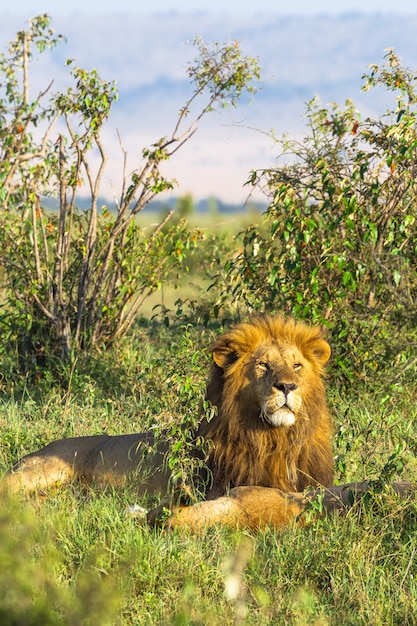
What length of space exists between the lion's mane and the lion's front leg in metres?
0.30

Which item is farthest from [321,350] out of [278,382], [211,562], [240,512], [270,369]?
[211,562]

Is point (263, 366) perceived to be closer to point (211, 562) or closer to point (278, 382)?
point (278, 382)

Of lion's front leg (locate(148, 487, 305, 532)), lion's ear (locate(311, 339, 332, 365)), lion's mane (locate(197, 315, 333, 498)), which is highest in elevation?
lion's ear (locate(311, 339, 332, 365))

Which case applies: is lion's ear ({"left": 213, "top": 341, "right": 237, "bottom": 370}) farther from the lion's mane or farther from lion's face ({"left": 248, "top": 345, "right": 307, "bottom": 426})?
lion's face ({"left": 248, "top": 345, "right": 307, "bottom": 426})

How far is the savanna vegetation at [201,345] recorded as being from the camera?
365cm

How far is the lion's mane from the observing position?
4.69 m

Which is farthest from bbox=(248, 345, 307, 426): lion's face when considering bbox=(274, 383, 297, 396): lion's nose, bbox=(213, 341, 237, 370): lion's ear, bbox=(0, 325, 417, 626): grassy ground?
bbox=(0, 325, 417, 626): grassy ground

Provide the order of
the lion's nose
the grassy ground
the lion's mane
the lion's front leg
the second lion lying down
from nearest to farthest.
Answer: the grassy ground < the lion's front leg < the lion's nose < the second lion lying down < the lion's mane

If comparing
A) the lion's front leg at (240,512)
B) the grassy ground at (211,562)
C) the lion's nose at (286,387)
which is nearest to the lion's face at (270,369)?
the lion's nose at (286,387)

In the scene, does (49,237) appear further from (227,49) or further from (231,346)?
(231,346)

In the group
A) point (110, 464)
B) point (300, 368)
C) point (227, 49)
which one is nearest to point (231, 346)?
point (300, 368)

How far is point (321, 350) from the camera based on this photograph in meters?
4.84

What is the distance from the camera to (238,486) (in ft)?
15.1

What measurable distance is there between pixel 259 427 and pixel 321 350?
1.59 feet
